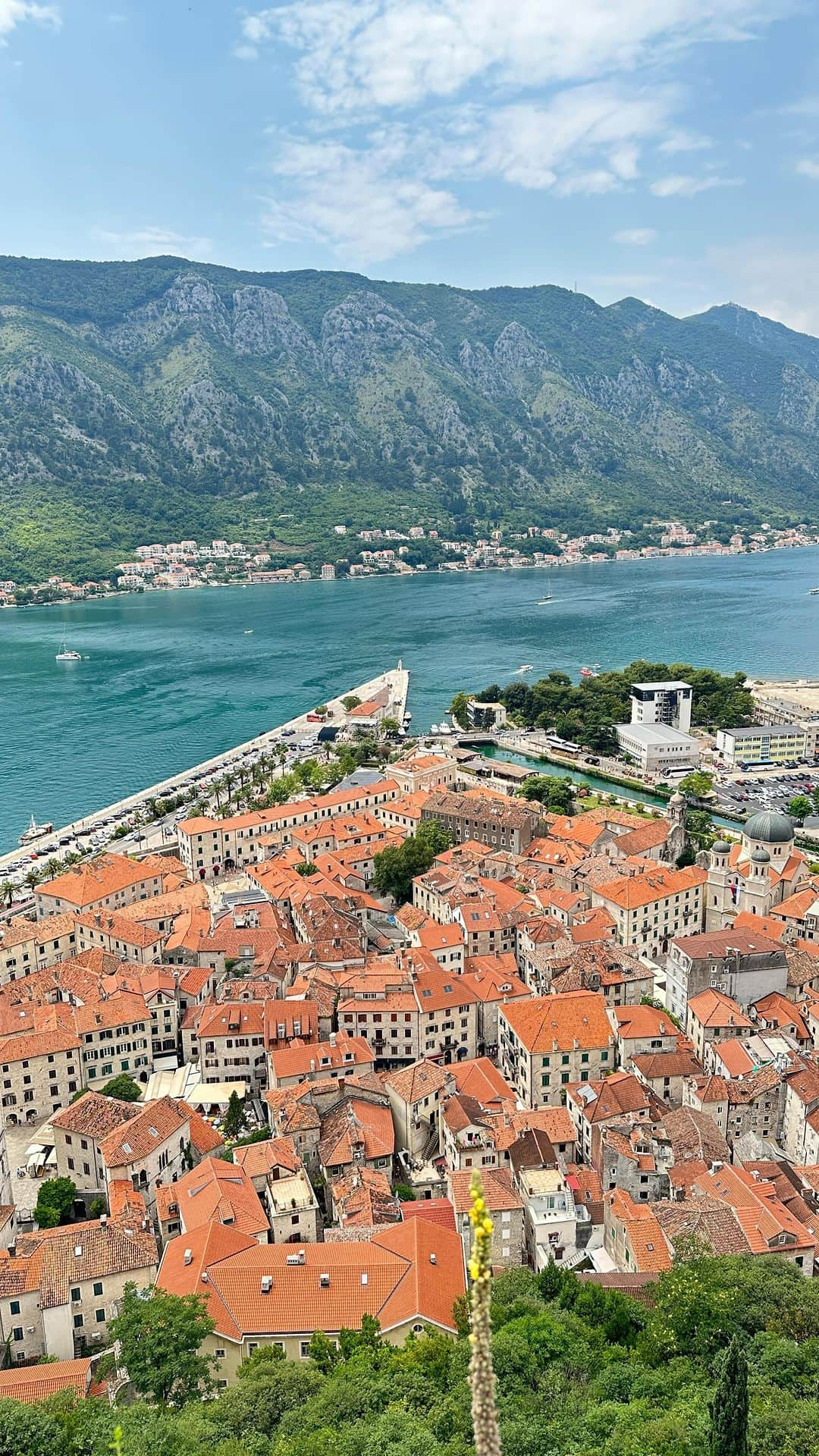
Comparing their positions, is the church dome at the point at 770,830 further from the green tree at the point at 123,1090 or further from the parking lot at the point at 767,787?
the green tree at the point at 123,1090

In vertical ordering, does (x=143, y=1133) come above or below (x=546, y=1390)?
below

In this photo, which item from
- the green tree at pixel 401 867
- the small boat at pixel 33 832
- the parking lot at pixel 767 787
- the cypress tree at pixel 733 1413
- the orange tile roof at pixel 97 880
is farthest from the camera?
the parking lot at pixel 767 787

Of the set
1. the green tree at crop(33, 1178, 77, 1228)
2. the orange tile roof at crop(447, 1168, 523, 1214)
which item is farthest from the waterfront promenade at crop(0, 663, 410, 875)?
the orange tile roof at crop(447, 1168, 523, 1214)

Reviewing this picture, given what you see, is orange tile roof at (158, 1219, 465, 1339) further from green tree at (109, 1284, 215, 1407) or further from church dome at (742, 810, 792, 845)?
church dome at (742, 810, 792, 845)

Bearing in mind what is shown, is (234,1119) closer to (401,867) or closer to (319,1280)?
(319,1280)

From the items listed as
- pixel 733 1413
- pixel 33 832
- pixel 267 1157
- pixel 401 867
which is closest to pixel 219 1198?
pixel 267 1157

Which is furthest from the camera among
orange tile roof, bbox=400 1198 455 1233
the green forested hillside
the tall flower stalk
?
orange tile roof, bbox=400 1198 455 1233

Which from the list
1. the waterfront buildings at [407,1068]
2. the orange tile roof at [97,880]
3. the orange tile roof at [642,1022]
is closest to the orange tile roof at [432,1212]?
the waterfront buildings at [407,1068]
